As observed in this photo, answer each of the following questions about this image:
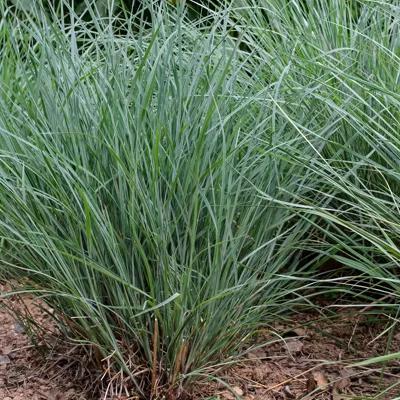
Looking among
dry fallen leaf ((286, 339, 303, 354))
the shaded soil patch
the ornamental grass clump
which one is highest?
the ornamental grass clump

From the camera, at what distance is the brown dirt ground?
2.56m

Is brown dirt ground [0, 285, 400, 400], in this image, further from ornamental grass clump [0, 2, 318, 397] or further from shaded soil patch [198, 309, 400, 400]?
ornamental grass clump [0, 2, 318, 397]

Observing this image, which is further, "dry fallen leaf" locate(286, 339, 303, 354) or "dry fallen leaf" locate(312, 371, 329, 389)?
"dry fallen leaf" locate(286, 339, 303, 354)

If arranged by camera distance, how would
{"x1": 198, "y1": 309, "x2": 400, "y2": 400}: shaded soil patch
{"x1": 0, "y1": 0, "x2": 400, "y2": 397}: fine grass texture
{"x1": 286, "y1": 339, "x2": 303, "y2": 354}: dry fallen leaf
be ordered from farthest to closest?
{"x1": 286, "y1": 339, "x2": 303, "y2": 354}: dry fallen leaf → {"x1": 198, "y1": 309, "x2": 400, "y2": 400}: shaded soil patch → {"x1": 0, "y1": 0, "x2": 400, "y2": 397}: fine grass texture

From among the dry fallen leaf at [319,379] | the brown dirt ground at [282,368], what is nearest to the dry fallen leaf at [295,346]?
the brown dirt ground at [282,368]

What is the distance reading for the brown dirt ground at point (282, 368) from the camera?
256 cm

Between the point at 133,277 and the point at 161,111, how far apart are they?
1.68 feet

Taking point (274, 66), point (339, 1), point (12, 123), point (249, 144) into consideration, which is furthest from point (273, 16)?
point (12, 123)

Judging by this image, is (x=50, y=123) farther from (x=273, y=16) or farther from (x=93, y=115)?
(x=273, y=16)

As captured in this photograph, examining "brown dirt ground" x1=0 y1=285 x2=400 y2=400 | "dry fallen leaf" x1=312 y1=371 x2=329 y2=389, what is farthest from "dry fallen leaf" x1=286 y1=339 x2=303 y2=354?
"dry fallen leaf" x1=312 y1=371 x2=329 y2=389

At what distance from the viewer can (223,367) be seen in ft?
8.28

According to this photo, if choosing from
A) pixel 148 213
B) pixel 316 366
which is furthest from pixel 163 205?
pixel 316 366

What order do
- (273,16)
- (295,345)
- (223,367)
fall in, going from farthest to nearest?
(273,16)
(295,345)
(223,367)

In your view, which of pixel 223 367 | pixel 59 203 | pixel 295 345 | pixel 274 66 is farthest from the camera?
pixel 274 66
